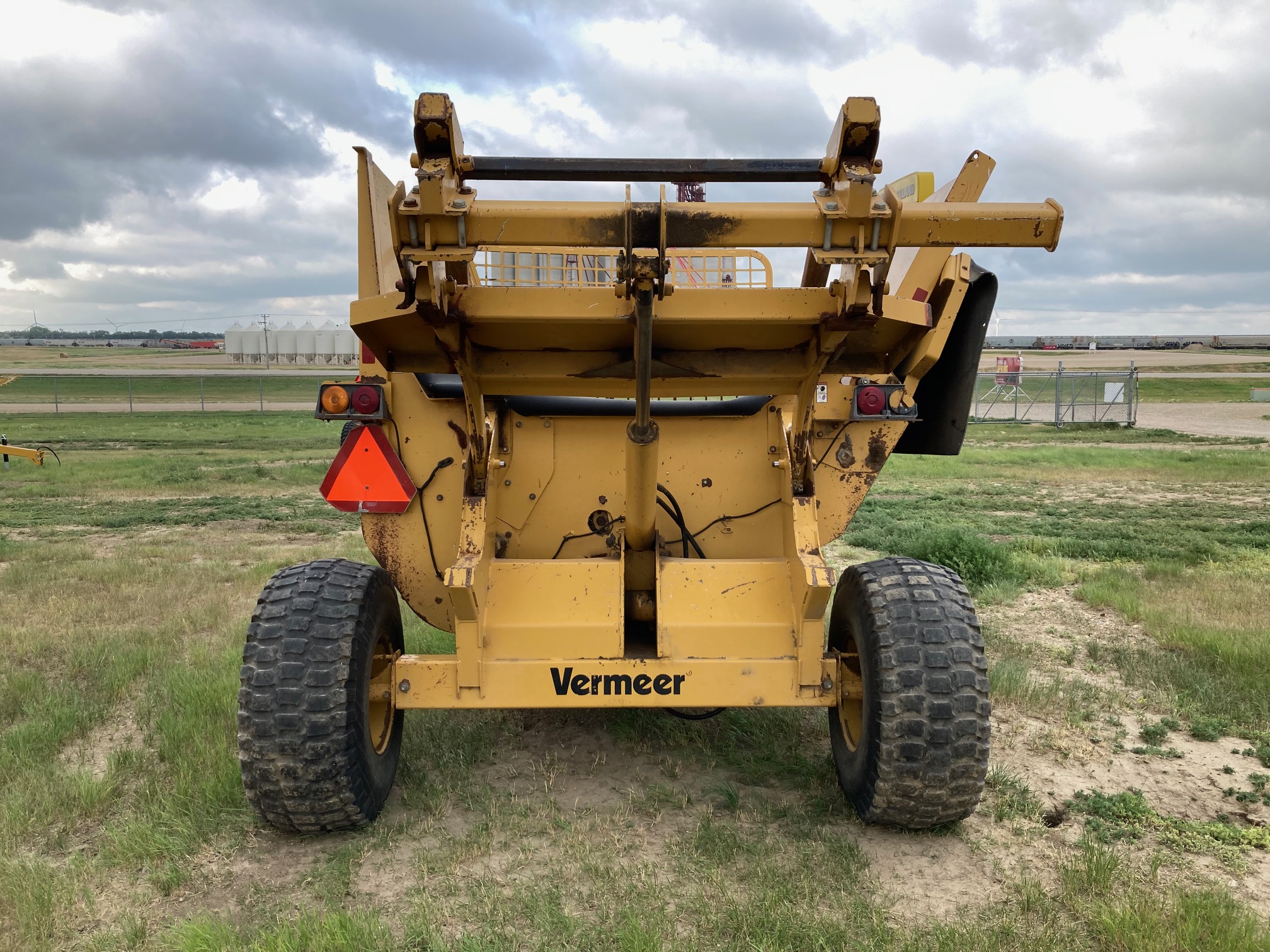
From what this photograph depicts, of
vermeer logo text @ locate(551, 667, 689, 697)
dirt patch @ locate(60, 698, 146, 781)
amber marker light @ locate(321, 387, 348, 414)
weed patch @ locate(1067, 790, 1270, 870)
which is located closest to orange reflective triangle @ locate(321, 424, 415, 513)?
amber marker light @ locate(321, 387, 348, 414)

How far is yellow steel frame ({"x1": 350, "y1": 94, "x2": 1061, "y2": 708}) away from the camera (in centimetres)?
258

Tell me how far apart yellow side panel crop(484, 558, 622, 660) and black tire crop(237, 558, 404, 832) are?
1.53 feet

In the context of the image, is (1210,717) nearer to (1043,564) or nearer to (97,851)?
(1043,564)

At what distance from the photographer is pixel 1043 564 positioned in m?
7.39

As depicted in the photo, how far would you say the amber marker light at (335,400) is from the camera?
11.9ft

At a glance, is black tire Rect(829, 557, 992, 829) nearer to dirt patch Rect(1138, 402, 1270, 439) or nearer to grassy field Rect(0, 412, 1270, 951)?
grassy field Rect(0, 412, 1270, 951)

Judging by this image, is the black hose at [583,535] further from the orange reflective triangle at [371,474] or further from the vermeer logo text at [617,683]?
the vermeer logo text at [617,683]

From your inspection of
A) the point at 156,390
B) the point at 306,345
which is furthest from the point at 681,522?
the point at 306,345

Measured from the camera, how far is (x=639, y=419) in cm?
323

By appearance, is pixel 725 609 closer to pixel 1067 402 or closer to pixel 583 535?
pixel 583 535

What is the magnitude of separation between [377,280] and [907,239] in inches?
81.6

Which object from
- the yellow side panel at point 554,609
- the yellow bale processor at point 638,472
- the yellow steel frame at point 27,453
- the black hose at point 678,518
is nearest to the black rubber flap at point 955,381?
the yellow bale processor at point 638,472

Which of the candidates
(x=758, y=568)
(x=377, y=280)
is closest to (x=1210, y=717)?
(x=758, y=568)

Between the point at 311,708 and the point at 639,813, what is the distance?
123 centimetres
